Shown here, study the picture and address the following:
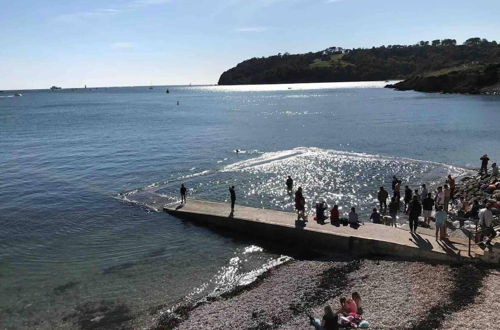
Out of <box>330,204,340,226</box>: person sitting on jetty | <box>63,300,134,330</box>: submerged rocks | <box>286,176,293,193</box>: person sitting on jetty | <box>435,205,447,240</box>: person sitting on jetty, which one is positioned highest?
<box>435,205,447,240</box>: person sitting on jetty

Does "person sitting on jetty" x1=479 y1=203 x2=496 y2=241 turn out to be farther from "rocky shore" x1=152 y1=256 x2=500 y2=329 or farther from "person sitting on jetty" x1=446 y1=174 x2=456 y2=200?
"person sitting on jetty" x1=446 y1=174 x2=456 y2=200

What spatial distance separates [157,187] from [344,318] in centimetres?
2452

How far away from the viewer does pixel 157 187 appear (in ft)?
117

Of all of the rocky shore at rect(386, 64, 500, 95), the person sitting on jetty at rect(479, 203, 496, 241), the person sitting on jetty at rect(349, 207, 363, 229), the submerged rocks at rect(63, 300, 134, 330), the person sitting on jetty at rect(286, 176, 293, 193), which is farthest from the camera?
the rocky shore at rect(386, 64, 500, 95)

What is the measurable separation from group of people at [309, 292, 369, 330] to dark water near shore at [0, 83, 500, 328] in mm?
6078

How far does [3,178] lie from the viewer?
40438mm

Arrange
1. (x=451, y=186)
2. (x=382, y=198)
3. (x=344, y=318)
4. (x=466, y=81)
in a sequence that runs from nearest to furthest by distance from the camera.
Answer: (x=344, y=318) → (x=382, y=198) → (x=451, y=186) → (x=466, y=81)

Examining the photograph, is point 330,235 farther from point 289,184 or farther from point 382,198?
point 289,184

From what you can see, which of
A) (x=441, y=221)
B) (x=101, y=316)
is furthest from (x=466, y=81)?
(x=101, y=316)

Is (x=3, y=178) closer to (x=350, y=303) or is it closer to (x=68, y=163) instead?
(x=68, y=163)

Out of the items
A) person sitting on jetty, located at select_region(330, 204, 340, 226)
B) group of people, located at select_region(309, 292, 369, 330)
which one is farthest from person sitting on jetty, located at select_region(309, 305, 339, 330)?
person sitting on jetty, located at select_region(330, 204, 340, 226)

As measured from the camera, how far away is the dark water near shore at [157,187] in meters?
19.3

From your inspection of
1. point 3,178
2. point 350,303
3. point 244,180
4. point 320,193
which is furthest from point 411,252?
point 3,178

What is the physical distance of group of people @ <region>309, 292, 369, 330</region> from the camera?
12742 millimetres
